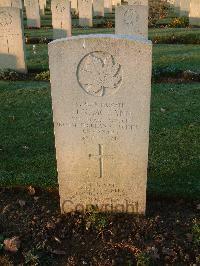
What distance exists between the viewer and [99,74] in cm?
414

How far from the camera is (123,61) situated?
4.01 meters

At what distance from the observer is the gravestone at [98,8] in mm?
21769

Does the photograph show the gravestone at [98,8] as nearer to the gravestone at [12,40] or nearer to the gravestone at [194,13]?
the gravestone at [194,13]

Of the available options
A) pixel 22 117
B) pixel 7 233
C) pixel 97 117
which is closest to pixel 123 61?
pixel 97 117

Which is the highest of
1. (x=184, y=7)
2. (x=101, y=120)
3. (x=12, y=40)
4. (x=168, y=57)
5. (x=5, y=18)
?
(x=184, y=7)

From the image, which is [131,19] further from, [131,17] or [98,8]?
[98,8]

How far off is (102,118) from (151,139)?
278 centimetres

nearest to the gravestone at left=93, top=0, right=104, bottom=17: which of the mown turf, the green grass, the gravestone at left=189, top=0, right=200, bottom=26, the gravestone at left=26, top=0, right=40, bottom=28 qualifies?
the gravestone at left=26, top=0, right=40, bottom=28

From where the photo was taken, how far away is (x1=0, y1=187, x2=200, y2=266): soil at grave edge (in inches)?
165

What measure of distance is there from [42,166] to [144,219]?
78.1 inches

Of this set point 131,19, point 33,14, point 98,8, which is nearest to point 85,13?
point 33,14

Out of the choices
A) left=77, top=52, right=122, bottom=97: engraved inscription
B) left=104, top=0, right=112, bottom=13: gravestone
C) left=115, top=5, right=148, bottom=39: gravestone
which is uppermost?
left=104, top=0, right=112, bottom=13: gravestone

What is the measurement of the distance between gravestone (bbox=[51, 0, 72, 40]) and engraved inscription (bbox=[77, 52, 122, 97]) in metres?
11.7

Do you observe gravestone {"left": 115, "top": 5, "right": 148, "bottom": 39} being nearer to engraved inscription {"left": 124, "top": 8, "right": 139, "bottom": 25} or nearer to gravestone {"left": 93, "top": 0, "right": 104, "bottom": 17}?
engraved inscription {"left": 124, "top": 8, "right": 139, "bottom": 25}
